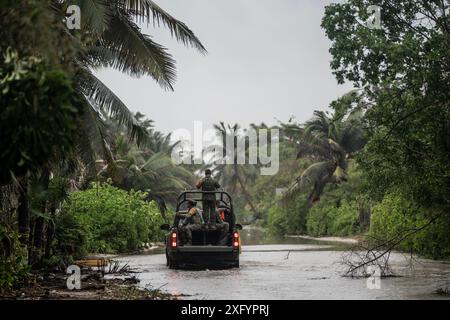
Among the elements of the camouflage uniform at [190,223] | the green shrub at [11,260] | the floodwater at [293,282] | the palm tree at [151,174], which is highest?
the palm tree at [151,174]

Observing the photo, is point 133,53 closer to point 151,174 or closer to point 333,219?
point 151,174

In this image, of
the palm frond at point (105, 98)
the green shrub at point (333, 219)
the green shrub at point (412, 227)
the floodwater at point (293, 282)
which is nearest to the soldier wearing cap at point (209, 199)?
the floodwater at point (293, 282)

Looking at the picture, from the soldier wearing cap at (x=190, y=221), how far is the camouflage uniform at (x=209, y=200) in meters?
0.28

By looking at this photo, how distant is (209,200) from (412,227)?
879 cm

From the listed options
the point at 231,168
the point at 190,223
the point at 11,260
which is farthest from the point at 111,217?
the point at 231,168

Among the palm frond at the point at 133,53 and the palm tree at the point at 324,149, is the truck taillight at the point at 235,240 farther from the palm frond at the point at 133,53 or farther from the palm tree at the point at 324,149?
the palm tree at the point at 324,149

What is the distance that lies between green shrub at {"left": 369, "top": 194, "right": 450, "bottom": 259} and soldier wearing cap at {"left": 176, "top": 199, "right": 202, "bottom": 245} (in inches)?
197

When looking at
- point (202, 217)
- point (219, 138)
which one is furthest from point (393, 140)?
point (219, 138)

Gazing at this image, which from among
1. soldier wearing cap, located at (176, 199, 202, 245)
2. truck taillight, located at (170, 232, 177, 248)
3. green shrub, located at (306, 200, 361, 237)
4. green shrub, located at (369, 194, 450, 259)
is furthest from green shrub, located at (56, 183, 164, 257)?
green shrub, located at (306, 200, 361, 237)

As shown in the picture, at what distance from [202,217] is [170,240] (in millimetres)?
1177

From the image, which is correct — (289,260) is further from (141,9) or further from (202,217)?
(141,9)

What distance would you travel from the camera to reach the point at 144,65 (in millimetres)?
17875

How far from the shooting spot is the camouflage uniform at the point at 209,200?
19.0 metres

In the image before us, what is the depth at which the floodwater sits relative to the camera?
12891 millimetres
